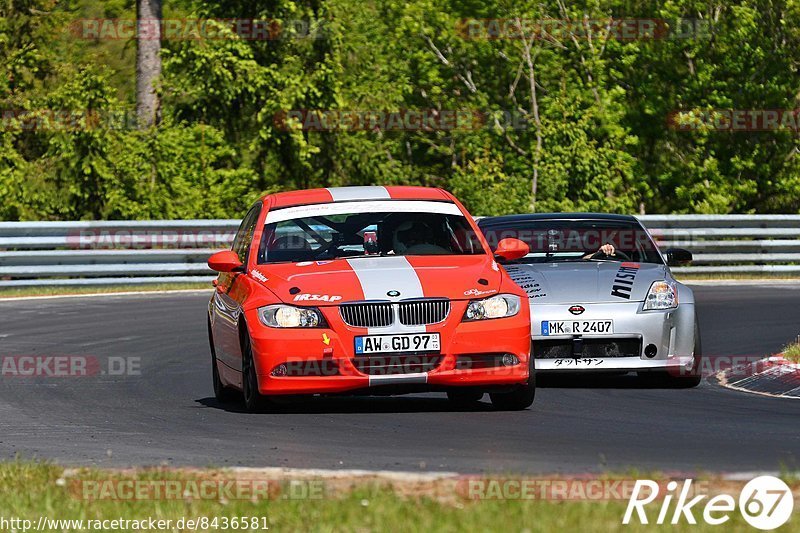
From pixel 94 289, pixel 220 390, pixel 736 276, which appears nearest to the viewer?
pixel 220 390

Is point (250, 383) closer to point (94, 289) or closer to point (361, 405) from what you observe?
point (361, 405)

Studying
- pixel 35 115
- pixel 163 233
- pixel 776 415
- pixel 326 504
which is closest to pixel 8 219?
pixel 35 115

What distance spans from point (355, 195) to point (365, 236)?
0.60 m

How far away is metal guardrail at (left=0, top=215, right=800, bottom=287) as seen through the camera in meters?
25.5

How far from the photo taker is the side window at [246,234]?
39.5 ft

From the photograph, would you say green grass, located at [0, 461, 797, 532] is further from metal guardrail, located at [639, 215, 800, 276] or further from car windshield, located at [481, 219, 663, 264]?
metal guardrail, located at [639, 215, 800, 276]

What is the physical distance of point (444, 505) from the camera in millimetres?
6703

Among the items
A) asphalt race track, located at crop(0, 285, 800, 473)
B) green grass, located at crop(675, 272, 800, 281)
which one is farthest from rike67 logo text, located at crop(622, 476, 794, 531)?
green grass, located at crop(675, 272, 800, 281)

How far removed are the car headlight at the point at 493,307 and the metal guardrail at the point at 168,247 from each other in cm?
1592

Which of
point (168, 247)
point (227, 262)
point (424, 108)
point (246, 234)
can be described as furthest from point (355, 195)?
point (424, 108)

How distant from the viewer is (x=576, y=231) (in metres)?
14.3

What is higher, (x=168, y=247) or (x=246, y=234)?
(x=246, y=234)

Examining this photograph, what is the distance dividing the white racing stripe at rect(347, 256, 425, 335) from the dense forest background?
66.9 feet

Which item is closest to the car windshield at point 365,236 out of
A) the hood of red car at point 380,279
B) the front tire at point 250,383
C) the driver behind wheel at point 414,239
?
the driver behind wheel at point 414,239
